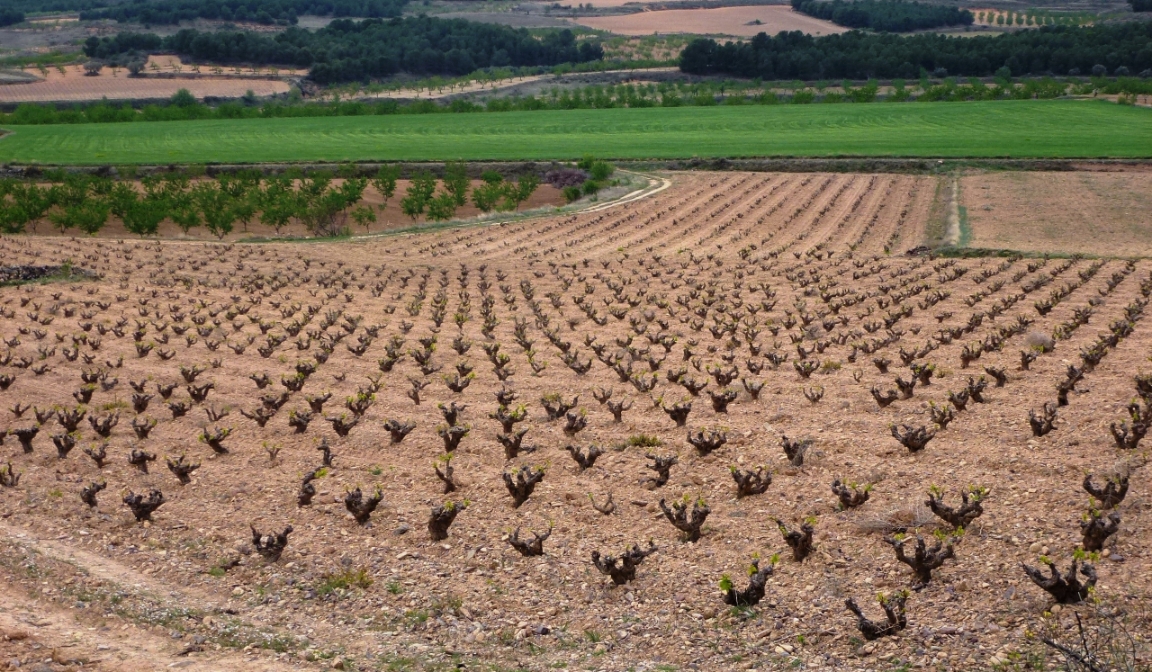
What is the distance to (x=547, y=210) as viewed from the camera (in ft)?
171

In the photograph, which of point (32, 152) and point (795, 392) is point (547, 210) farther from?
point (32, 152)

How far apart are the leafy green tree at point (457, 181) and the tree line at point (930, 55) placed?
6715cm

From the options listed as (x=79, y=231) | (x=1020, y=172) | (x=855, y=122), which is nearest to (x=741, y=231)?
(x=1020, y=172)

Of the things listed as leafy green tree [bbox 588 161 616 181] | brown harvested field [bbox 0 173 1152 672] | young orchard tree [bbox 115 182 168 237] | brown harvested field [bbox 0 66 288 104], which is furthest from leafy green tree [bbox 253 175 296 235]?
brown harvested field [bbox 0 66 288 104]

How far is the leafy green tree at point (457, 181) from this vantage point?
2290 inches

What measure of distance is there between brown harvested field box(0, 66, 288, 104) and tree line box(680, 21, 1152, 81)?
5421 centimetres

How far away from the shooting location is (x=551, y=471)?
15.3 m

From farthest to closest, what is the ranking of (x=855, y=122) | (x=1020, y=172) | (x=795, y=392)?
(x=855, y=122)
(x=1020, y=172)
(x=795, y=392)

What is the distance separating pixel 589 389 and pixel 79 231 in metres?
44.1

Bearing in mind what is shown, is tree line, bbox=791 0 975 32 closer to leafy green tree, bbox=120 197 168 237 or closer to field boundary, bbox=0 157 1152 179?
field boundary, bbox=0 157 1152 179

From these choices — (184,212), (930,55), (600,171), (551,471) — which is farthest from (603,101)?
(551,471)

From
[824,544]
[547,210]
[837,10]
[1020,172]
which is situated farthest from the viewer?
[837,10]

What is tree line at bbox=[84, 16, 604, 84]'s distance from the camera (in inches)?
5709

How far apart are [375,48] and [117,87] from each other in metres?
37.9
